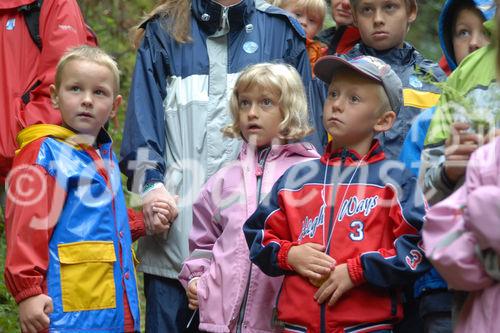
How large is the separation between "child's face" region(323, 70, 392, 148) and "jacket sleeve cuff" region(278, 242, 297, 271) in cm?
59

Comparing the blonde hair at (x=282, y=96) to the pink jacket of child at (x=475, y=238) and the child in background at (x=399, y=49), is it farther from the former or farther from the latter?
the pink jacket of child at (x=475, y=238)

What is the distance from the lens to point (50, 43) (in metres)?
5.54

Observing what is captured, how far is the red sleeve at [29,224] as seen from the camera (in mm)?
4477

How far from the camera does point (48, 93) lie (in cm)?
543

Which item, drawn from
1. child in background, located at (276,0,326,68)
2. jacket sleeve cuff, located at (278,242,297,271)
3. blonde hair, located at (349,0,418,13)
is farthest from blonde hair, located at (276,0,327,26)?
jacket sleeve cuff, located at (278,242,297,271)

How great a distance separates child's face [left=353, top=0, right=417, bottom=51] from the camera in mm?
5363

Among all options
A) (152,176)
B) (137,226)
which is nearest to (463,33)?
(152,176)

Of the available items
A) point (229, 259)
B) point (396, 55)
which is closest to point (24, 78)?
point (229, 259)

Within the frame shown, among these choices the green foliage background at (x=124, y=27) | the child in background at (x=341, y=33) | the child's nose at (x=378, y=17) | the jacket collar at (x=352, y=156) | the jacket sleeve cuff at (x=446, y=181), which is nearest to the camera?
the jacket sleeve cuff at (x=446, y=181)

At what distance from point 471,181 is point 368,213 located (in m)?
0.70

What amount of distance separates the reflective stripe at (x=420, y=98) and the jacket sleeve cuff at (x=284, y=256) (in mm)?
1332

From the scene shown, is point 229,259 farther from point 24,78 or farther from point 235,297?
point 24,78

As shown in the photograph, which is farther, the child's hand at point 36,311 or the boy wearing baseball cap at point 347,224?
the child's hand at point 36,311

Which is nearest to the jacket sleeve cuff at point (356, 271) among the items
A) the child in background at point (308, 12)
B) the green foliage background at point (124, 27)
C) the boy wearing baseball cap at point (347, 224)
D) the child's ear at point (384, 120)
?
the boy wearing baseball cap at point (347, 224)
